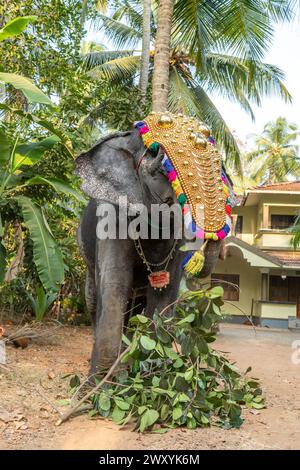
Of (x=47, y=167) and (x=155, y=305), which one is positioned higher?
(x=47, y=167)

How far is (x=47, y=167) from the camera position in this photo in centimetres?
835

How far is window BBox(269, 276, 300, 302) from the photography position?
891 inches

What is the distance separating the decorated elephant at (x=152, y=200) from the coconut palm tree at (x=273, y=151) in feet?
101

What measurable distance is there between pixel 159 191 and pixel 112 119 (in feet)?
22.6

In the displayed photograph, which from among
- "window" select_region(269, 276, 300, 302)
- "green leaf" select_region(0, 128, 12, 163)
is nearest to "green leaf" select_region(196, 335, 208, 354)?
→ "green leaf" select_region(0, 128, 12, 163)

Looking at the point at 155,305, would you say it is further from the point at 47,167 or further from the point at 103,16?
the point at 103,16

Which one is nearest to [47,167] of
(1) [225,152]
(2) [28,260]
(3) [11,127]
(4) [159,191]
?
(3) [11,127]

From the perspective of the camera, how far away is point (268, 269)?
21422 millimetres

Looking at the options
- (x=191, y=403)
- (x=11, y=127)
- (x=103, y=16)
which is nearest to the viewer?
(x=191, y=403)

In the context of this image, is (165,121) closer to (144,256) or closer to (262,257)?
(144,256)

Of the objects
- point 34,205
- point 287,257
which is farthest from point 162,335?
point 287,257

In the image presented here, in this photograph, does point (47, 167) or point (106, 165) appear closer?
point (106, 165)

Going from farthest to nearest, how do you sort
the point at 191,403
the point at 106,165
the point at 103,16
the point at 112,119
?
the point at 103,16 < the point at 112,119 < the point at 106,165 < the point at 191,403

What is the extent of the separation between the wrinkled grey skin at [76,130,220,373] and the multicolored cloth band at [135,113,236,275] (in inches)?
6.5
